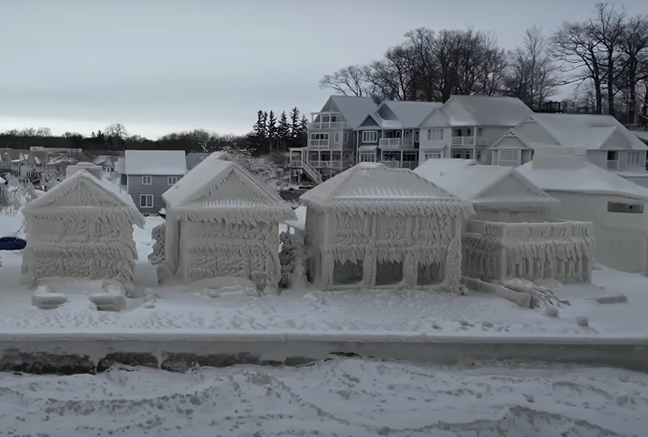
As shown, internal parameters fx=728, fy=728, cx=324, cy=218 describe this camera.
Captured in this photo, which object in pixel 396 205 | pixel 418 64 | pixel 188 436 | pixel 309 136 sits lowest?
pixel 188 436

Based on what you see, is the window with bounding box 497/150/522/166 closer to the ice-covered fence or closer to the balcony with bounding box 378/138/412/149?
the balcony with bounding box 378/138/412/149

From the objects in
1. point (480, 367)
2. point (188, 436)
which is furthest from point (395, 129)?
point (188, 436)

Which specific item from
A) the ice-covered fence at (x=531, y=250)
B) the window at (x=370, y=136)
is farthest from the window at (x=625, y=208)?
the window at (x=370, y=136)

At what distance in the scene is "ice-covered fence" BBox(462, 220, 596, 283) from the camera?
1952 cm

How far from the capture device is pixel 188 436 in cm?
1122

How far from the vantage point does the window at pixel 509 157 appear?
37.9 meters

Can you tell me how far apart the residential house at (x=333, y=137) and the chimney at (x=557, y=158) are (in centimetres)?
2191

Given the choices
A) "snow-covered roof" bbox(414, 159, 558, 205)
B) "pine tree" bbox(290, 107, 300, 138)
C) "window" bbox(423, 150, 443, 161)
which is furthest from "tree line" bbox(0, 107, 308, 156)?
"snow-covered roof" bbox(414, 159, 558, 205)

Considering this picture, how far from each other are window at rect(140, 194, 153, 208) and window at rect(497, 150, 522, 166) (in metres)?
20.8

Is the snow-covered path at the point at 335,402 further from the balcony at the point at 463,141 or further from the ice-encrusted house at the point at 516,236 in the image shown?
the balcony at the point at 463,141

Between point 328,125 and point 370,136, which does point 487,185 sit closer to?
point 370,136

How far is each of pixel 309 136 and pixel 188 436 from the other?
41449mm

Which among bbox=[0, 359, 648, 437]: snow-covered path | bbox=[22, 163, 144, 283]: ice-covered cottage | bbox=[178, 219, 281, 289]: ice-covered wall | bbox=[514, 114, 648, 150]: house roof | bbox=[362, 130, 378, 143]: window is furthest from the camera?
bbox=[362, 130, 378, 143]: window

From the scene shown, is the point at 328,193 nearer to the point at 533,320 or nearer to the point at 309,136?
the point at 533,320
